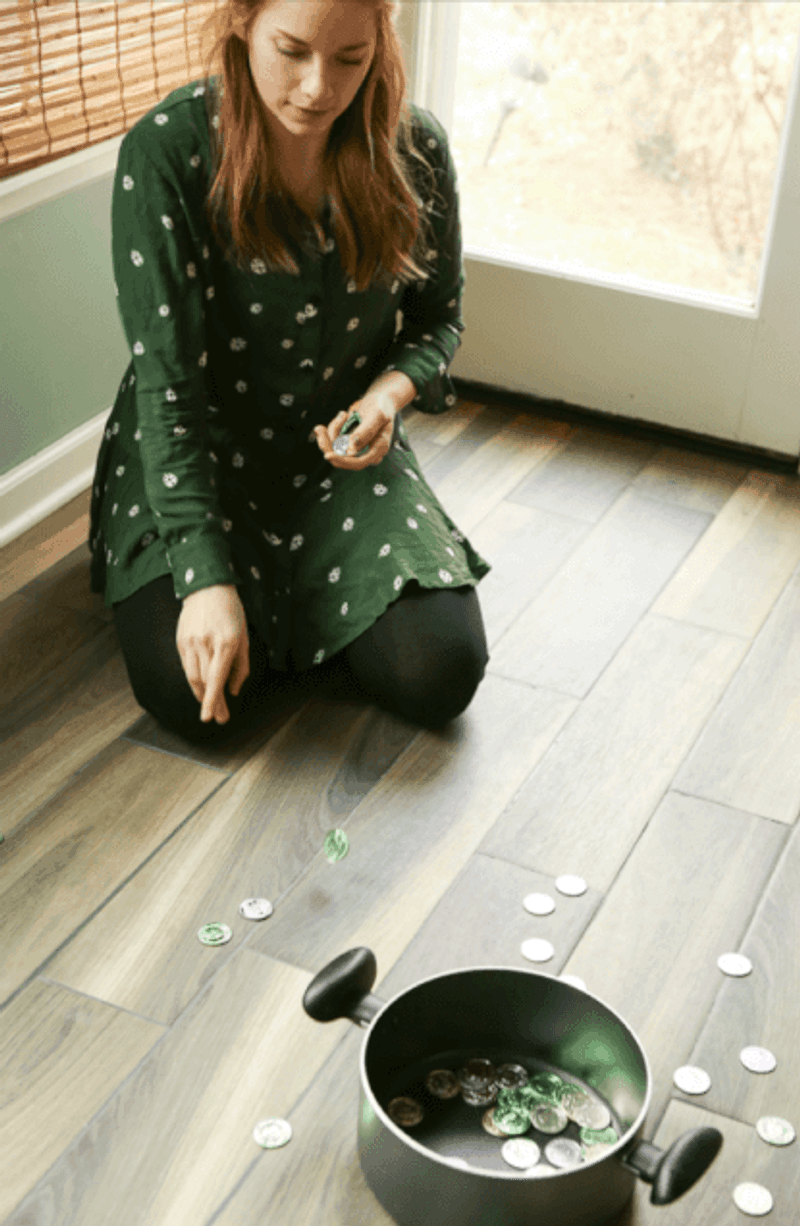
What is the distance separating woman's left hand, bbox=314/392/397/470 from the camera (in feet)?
5.40

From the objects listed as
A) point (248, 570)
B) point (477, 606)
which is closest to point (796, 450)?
point (477, 606)

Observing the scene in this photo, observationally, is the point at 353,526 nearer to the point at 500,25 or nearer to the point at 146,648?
the point at 146,648

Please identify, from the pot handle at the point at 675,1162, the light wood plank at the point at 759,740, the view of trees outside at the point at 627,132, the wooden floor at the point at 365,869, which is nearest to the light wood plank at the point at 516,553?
the wooden floor at the point at 365,869

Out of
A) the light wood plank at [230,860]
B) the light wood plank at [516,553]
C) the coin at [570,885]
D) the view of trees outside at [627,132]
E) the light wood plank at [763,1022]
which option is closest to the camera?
the light wood plank at [763,1022]

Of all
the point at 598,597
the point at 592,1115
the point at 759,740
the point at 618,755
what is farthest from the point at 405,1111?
the point at 598,597

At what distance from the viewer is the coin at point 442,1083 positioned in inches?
46.5

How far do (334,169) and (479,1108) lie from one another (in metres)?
1.05

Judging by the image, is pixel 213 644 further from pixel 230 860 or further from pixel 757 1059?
pixel 757 1059

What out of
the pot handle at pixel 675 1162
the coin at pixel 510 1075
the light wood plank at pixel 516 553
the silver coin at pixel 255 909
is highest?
the pot handle at pixel 675 1162

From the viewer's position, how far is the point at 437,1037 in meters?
1.20

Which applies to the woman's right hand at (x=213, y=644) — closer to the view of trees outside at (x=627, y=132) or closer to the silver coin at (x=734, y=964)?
the silver coin at (x=734, y=964)

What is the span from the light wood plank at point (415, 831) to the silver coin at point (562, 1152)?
27cm

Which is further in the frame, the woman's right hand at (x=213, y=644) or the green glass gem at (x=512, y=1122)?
the woman's right hand at (x=213, y=644)

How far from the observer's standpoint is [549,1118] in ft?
3.83
